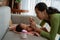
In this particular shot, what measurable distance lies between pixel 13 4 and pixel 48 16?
2465 millimetres

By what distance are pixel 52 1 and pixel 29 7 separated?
2.35 ft

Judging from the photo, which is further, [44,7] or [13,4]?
[13,4]

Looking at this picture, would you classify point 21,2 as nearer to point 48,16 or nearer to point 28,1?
point 28,1

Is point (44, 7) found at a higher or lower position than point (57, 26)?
higher

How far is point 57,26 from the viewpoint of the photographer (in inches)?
68.0

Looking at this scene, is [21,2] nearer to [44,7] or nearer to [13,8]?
[13,8]

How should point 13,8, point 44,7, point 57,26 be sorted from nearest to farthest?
1. point 57,26
2. point 44,7
3. point 13,8

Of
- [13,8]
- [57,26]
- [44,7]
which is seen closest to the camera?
[57,26]

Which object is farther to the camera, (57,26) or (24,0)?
(24,0)

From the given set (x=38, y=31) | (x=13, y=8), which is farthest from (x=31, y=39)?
(x=13, y=8)

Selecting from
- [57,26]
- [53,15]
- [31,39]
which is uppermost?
[53,15]

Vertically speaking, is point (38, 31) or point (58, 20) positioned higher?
point (58, 20)

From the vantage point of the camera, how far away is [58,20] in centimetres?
175

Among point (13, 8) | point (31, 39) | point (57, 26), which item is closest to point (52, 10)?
point (57, 26)
